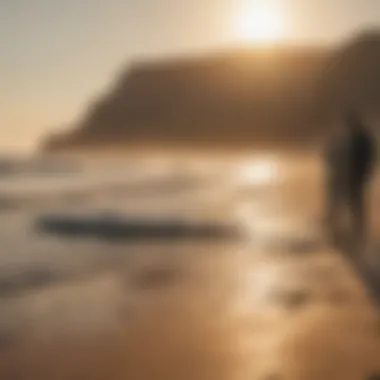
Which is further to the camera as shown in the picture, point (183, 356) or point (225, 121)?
point (225, 121)

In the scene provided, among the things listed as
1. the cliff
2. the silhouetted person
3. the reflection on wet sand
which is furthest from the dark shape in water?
the cliff

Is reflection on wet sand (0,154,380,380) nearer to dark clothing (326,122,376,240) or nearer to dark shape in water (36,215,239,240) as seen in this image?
dark shape in water (36,215,239,240)

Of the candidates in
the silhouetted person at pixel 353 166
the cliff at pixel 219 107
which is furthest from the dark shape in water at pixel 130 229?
the cliff at pixel 219 107

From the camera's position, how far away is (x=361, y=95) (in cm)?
914

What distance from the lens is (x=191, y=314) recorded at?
2.54 meters

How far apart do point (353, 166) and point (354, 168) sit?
2cm

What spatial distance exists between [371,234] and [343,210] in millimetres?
379

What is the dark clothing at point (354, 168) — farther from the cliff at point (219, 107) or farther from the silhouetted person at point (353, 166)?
the cliff at point (219, 107)

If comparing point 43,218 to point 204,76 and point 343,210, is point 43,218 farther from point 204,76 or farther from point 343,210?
point 204,76

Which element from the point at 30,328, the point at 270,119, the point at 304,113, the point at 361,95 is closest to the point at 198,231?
the point at 30,328

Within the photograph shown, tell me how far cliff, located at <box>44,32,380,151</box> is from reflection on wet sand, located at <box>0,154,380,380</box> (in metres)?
10.2

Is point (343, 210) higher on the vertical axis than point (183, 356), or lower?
higher

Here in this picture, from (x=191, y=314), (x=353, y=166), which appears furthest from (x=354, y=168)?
(x=191, y=314)

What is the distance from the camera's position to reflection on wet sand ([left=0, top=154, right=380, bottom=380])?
194cm
